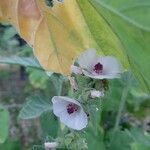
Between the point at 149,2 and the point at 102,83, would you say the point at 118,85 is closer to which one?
the point at 102,83

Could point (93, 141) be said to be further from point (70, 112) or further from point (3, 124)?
point (70, 112)

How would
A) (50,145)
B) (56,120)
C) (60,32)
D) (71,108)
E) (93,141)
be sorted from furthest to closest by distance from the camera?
(56,120)
(93,141)
(50,145)
(71,108)
(60,32)

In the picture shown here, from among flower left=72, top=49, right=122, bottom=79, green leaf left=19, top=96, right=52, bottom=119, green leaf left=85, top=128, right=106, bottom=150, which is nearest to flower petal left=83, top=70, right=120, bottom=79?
flower left=72, top=49, right=122, bottom=79

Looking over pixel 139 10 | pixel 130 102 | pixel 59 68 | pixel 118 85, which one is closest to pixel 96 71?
pixel 59 68

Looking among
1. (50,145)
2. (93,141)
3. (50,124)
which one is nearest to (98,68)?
(50,145)

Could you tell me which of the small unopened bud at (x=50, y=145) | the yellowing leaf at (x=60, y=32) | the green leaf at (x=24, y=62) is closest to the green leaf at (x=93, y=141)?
the green leaf at (x=24, y=62)

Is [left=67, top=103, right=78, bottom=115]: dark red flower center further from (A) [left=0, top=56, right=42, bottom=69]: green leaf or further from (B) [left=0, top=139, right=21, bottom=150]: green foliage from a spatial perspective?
(B) [left=0, top=139, right=21, bottom=150]: green foliage
